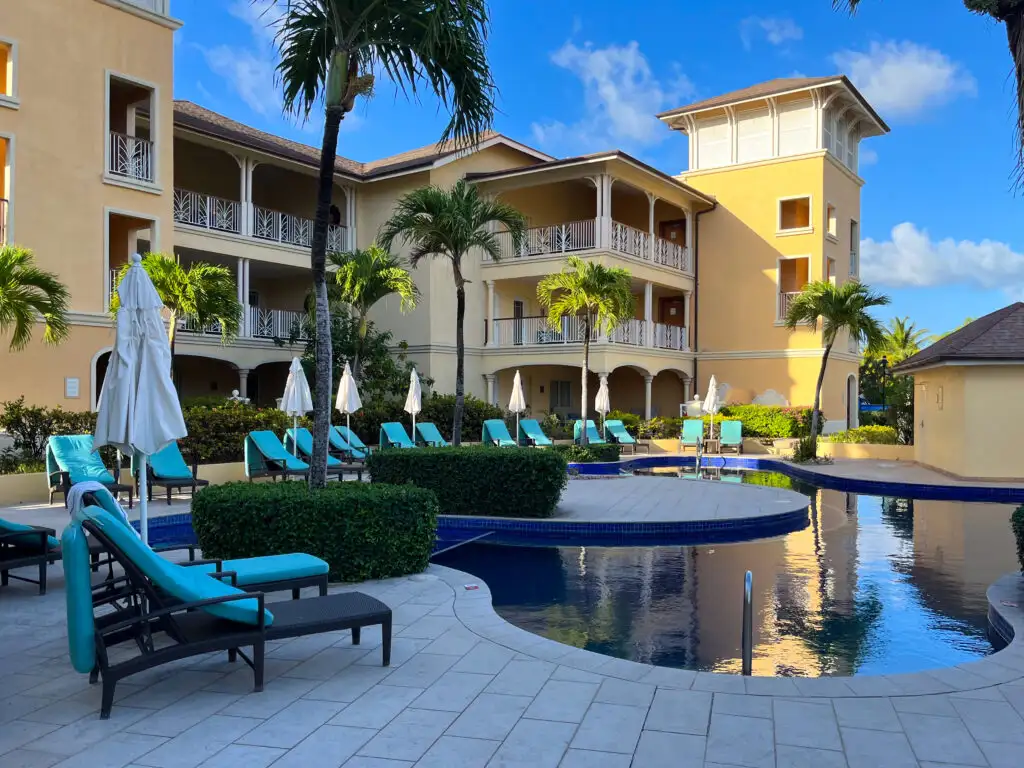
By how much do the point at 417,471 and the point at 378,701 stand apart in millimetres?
7024

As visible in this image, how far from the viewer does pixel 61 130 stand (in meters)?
16.3

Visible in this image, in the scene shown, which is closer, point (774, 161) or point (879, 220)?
point (774, 161)

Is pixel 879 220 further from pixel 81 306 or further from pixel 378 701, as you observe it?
pixel 378 701

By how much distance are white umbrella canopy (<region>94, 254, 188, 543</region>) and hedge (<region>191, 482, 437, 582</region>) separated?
96 centimetres

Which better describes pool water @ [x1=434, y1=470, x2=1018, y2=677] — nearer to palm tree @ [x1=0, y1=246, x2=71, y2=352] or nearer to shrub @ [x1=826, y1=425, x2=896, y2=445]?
palm tree @ [x1=0, y1=246, x2=71, y2=352]

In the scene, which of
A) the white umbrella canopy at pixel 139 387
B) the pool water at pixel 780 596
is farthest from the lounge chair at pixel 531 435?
the white umbrella canopy at pixel 139 387

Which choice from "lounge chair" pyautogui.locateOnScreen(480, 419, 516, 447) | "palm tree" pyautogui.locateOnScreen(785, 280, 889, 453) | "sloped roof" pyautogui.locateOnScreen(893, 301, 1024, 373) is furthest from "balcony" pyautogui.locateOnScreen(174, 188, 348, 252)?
"sloped roof" pyautogui.locateOnScreen(893, 301, 1024, 373)

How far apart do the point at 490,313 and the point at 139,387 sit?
2001cm

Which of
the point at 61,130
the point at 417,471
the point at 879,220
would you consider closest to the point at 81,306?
the point at 61,130

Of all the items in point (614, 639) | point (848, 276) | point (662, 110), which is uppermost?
point (662, 110)

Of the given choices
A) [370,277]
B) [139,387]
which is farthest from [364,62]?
[370,277]

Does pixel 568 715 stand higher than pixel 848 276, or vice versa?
pixel 848 276

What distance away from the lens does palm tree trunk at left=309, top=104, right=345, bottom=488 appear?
25.0 ft

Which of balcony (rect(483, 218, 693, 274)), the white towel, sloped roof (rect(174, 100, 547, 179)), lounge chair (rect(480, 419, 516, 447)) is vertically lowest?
lounge chair (rect(480, 419, 516, 447))
